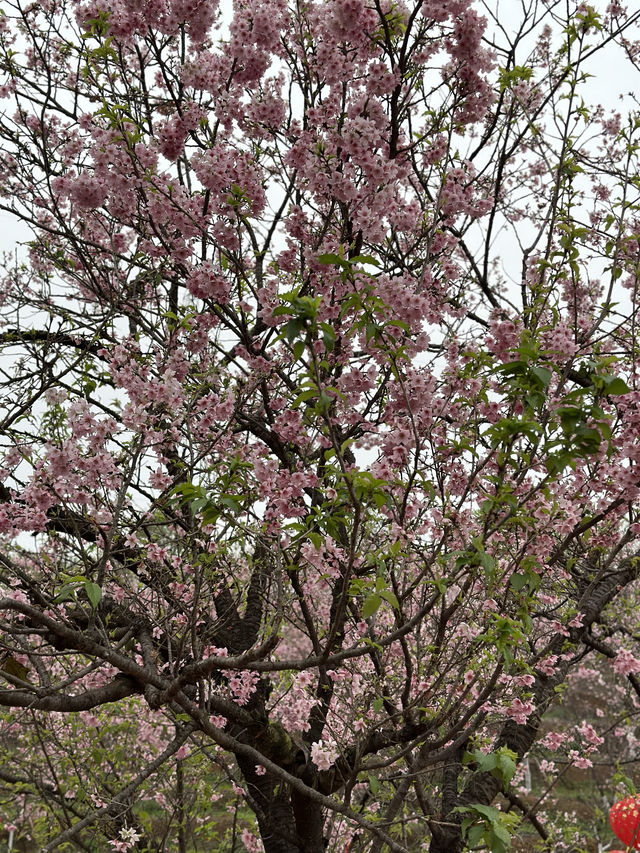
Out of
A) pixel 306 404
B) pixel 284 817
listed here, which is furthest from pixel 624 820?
pixel 306 404

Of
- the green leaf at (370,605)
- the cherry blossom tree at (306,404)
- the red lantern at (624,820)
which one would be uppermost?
the cherry blossom tree at (306,404)

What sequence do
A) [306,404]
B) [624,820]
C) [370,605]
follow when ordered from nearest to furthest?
[370,605] < [306,404] < [624,820]

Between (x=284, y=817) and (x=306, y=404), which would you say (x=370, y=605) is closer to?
(x=306, y=404)

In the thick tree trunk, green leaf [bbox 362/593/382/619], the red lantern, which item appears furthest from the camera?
the red lantern

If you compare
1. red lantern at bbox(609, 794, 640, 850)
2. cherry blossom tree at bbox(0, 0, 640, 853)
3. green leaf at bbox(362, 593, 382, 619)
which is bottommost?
red lantern at bbox(609, 794, 640, 850)

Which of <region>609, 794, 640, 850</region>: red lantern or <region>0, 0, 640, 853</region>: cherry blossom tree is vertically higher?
<region>0, 0, 640, 853</region>: cherry blossom tree

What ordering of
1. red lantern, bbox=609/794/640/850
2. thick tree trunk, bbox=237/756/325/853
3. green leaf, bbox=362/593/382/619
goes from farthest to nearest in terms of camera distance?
1. red lantern, bbox=609/794/640/850
2. thick tree trunk, bbox=237/756/325/853
3. green leaf, bbox=362/593/382/619

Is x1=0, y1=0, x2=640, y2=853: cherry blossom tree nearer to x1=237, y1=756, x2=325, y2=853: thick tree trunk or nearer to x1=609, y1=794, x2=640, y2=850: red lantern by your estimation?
x1=237, y1=756, x2=325, y2=853: thick tree trunk

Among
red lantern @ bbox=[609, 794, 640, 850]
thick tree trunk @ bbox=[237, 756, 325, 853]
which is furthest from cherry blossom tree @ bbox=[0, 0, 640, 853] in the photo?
red lantern @ bbox=[609, 794, 640, 850]

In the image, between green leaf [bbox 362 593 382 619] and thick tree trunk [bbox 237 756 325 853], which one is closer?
green leaf [bbox 362 593 382 619]

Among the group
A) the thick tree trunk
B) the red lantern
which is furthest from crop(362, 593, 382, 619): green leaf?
the red lantern

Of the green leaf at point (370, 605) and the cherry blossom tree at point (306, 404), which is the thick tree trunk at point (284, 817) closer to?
the cherry blossom tree at point (306, 404)

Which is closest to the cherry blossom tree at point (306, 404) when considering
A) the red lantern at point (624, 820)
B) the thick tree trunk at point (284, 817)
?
the thick tree trunk at point (284, 817)

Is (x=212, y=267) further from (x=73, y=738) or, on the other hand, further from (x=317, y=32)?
(x=73, y=738)
